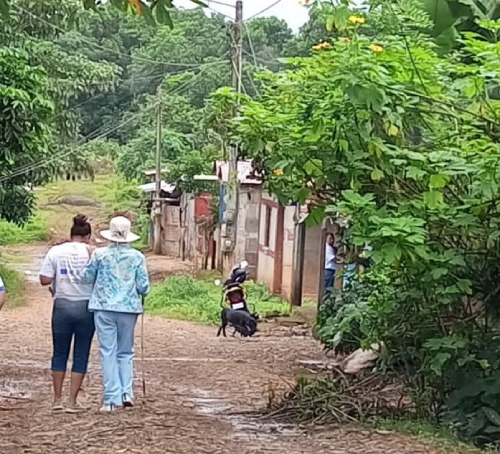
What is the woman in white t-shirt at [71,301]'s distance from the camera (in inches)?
312

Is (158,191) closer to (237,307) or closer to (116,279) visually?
(237,307)

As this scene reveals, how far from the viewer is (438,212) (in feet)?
22.9

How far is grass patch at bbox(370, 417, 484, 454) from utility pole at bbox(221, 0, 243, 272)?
1473 cm

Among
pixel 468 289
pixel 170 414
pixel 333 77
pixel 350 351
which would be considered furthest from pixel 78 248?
pixel 350 351

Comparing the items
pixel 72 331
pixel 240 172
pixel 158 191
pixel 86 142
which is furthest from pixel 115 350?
pixel 86 142

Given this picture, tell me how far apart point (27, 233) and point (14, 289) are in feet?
66.0

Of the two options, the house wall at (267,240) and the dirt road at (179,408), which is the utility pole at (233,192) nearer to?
the house wall at (267,240)

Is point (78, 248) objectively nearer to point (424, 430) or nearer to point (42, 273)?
point (42, 273)

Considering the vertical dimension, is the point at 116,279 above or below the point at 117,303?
above

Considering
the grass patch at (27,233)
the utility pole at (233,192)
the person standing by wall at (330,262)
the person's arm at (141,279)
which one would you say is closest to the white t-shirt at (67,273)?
the person's arm at (141,279)

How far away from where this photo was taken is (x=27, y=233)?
45.9m

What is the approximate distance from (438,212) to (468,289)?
550 mm

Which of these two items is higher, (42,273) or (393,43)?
(393,43)

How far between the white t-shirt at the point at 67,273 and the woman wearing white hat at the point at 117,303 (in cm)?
10
